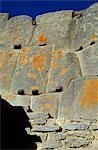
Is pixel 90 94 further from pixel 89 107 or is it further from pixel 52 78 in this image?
pixel 52 78

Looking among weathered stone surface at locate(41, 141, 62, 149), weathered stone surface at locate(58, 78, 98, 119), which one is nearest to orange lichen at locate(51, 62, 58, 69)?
weathered stone surface at locate(58, 78, 98, 119)

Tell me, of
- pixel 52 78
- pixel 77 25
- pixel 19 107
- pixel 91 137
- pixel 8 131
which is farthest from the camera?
pixel 77 25

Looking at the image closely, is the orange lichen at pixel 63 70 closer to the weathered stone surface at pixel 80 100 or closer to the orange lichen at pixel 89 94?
the weathered stone surface at pixel 80 100

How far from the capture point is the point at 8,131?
5891 millimetres

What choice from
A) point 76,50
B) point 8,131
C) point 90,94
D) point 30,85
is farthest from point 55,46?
point 8,131

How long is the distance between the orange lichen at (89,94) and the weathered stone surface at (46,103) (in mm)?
475

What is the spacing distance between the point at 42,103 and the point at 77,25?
1.55 m

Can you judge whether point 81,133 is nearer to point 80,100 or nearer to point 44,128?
point 44,128

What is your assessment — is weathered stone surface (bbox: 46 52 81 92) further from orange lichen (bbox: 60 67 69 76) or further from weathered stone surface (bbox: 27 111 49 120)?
weathered stone surface (bbox: 27 111 49 120)

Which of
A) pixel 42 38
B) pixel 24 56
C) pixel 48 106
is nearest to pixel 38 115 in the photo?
pixel 48 106

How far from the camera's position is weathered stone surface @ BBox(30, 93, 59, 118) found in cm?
643

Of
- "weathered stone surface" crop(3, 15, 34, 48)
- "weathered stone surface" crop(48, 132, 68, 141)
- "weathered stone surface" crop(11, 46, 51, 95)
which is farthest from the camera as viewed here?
"weathered stone surface" crop(3, 15, 34, 48)

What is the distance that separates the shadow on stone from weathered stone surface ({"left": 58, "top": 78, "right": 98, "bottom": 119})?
56 cm

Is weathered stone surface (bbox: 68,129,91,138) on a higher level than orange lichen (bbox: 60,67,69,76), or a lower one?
lower
